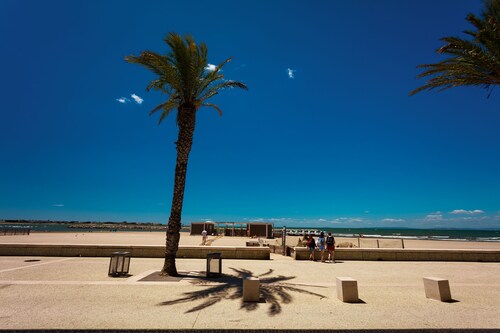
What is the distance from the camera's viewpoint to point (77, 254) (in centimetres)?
1527

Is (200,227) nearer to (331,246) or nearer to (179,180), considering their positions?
(331,246)

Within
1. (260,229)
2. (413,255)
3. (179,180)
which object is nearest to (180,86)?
(179,180)

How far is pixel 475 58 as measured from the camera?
8.72 m

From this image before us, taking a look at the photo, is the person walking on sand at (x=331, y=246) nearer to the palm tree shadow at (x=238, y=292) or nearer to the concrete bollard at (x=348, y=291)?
the palm tree shadow at (x=238, y=292)

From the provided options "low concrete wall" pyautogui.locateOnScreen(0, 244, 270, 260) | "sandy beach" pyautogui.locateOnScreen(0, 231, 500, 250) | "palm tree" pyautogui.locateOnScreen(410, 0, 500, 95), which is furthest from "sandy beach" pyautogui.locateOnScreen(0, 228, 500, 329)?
"sandy beach" pyautogui.locateOnScreen(0, 231, 500, 250)

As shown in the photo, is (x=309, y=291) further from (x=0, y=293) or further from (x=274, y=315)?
(x=0, y=293)

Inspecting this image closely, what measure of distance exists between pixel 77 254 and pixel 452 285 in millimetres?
17203

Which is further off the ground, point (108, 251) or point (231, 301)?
point (108, 251)

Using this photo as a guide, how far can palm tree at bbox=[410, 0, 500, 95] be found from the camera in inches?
328

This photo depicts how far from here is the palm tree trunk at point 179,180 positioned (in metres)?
10.8

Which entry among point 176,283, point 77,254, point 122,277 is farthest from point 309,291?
point 77,254

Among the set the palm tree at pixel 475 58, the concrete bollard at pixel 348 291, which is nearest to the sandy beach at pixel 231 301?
the concrete bollard at pixel 348 291

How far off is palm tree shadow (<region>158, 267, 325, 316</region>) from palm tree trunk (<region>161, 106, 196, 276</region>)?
60.0 inches

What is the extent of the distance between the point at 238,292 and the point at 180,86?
8077 millimetres
